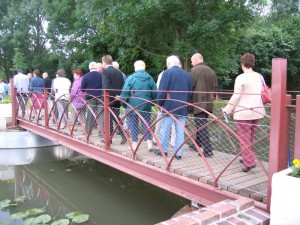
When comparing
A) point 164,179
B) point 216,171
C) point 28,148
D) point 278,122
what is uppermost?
point 278,122

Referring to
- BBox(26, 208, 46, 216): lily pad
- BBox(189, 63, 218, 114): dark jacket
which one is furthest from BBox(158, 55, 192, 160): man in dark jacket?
BBox(26, 208, 46, 216): lily pad

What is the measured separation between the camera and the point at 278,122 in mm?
2830

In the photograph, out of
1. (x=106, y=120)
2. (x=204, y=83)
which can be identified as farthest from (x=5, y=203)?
(x=204, y=83)

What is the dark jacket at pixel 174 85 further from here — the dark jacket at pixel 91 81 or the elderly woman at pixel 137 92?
the dark jacket at pixel 91 81

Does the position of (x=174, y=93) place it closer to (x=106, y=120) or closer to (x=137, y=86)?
(x=137, y=86)

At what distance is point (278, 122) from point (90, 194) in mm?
4546

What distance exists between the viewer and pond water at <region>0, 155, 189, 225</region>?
5.50 m

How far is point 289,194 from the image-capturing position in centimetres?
238

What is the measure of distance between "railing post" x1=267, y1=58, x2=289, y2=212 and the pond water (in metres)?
2.85

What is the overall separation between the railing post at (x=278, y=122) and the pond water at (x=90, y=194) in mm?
2850

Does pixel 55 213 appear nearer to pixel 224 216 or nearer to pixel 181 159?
pixel 181 159

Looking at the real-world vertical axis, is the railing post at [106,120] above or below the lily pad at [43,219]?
above

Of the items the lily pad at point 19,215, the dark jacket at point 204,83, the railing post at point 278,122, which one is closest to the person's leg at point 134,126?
the dark jacket at point 204,83

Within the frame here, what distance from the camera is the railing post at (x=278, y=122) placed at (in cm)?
279
